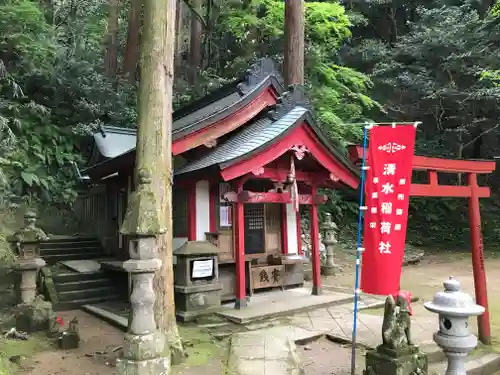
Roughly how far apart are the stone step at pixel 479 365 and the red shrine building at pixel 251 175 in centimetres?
394

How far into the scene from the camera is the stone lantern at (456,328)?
490 cm

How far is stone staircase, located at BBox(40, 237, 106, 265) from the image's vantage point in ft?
40.4

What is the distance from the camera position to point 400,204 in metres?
5.31

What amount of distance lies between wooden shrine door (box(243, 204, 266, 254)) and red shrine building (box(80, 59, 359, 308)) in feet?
0.08

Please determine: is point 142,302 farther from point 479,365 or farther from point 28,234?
→ point 479,365

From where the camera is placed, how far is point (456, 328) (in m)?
4.96

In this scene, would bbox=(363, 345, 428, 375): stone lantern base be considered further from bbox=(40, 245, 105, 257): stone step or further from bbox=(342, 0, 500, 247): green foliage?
bbox=(342, 0, 500, 247): green foliage

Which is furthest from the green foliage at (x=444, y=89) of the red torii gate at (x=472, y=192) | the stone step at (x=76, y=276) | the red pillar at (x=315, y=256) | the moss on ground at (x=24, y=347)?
the moss on ground at (x=24, y=347)

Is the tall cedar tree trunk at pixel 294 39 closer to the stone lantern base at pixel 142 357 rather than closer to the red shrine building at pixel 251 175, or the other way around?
the red shrine building at pixel 251 175

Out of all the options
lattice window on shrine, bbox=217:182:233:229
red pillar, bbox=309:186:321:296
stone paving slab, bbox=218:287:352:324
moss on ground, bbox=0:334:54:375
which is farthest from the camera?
red pillar, bbox=309:186:321:296

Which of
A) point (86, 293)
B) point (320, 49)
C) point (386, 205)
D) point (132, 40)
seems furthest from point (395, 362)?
point (132, 40)

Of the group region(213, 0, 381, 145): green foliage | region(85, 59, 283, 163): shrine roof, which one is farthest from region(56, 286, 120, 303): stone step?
region(213, 0, 381, 145): green foliage

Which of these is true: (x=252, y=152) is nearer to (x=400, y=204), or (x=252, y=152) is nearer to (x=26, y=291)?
(x=400, y=204)

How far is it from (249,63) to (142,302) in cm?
1583
